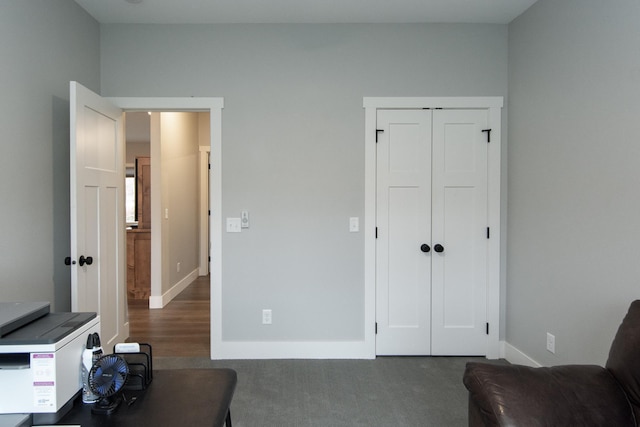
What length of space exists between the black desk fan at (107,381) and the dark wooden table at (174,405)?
0.08 ft

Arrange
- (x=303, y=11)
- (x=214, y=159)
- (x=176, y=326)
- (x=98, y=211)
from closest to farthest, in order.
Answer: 1. (x=98, y=211)
2. (x=303, y=11)
3. (x=214, y=159)
4. (x=176, y=326)

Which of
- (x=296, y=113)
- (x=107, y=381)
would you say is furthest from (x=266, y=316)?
(x=107, y=381)

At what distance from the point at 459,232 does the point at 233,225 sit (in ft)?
6.30

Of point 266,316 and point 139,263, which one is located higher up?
point 139,263

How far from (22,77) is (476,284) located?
355cm

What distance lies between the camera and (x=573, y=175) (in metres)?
2.19

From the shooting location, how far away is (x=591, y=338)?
2072mm

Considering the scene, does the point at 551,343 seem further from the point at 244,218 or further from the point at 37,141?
the point at 37,141

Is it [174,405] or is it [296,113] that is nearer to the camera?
[174,405]

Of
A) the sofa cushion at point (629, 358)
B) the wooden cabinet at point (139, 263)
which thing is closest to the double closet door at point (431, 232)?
the sofa cushion at point (629, 358)

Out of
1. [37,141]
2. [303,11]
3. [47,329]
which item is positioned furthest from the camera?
[303,11]

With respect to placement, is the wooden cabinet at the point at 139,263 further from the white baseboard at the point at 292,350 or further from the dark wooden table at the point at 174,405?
the dark wooden table at the point at 174,405

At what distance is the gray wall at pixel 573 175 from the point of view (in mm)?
1849

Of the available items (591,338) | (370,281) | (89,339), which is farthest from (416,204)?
(89,339)
